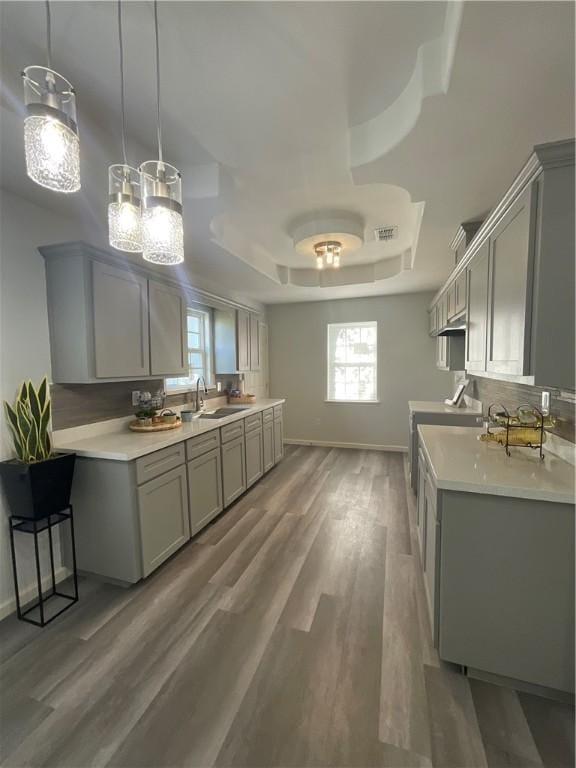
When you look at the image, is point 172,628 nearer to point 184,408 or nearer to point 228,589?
point 228,589

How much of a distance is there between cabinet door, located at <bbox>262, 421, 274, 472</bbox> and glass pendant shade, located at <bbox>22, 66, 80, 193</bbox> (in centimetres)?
346

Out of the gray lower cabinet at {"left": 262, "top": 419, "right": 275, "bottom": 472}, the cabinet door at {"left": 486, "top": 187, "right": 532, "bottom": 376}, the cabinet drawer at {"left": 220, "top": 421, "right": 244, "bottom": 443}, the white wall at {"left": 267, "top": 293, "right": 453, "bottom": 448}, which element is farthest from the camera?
the white wall at {"left": 267, "top": 293, "right": 453, "bottom": 448}

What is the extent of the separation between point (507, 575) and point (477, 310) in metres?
1.59

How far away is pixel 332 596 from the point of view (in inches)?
81.8

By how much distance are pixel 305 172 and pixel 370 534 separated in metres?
2.84

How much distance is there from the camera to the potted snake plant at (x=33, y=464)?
1858 mm

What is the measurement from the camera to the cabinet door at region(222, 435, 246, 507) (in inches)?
126

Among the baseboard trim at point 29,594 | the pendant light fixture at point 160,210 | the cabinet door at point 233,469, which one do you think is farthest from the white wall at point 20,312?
the cabinet door at point 233,469

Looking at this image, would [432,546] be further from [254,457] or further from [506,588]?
[254,457]

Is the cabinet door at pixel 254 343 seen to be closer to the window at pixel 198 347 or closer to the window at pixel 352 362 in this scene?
the window at pixel 198 347

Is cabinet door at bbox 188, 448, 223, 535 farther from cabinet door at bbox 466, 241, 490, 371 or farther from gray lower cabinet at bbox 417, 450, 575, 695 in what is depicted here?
cabinet door at bbox 466, 241, 490, 371

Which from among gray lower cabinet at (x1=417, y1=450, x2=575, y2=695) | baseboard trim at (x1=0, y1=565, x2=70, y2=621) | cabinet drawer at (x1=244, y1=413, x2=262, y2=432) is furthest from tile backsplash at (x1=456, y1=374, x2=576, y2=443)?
baseboard trim at (x1=0, y1=565, x2=70, y2=621)

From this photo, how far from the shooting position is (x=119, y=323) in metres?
2.41

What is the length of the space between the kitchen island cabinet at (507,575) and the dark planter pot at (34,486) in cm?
220
